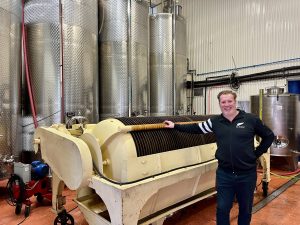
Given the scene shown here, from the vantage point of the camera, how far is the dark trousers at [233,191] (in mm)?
2012

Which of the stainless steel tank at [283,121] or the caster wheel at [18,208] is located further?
the stainless steel tank at [283,121]

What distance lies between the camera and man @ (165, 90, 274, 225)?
199 centimetres

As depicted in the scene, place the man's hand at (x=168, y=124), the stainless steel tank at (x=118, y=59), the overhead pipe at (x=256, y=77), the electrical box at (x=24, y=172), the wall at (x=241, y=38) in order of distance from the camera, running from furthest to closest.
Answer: the wall at (x=241, y=38) → the overhead pipe at (x=256, y=77) → the stainless steel tank at (x=118, y=59) → the electrical box at (x=24, y=172) → the man's hand at (x=168, y=124)

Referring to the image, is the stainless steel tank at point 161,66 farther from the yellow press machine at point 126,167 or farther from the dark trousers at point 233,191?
the dark trousers at point 233,191

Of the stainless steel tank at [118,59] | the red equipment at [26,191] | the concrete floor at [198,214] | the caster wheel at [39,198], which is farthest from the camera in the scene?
the stainless steel tank at [118,59]

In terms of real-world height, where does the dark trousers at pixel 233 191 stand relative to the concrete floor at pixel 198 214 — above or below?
above

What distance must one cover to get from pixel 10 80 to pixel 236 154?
3176mm

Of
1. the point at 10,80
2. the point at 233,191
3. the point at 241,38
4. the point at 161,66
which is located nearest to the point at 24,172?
the point at 10,80

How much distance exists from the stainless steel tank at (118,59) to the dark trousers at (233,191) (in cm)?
287

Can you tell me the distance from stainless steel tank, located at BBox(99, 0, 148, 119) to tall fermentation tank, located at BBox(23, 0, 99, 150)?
0.84 metres

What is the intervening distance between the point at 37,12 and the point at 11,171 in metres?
2.42

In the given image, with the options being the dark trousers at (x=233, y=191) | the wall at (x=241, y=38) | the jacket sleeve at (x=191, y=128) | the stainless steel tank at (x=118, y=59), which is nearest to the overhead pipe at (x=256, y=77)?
the wall at (x=241, y=38)

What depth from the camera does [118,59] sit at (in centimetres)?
472

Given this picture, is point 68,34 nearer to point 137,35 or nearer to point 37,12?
point 37,12
